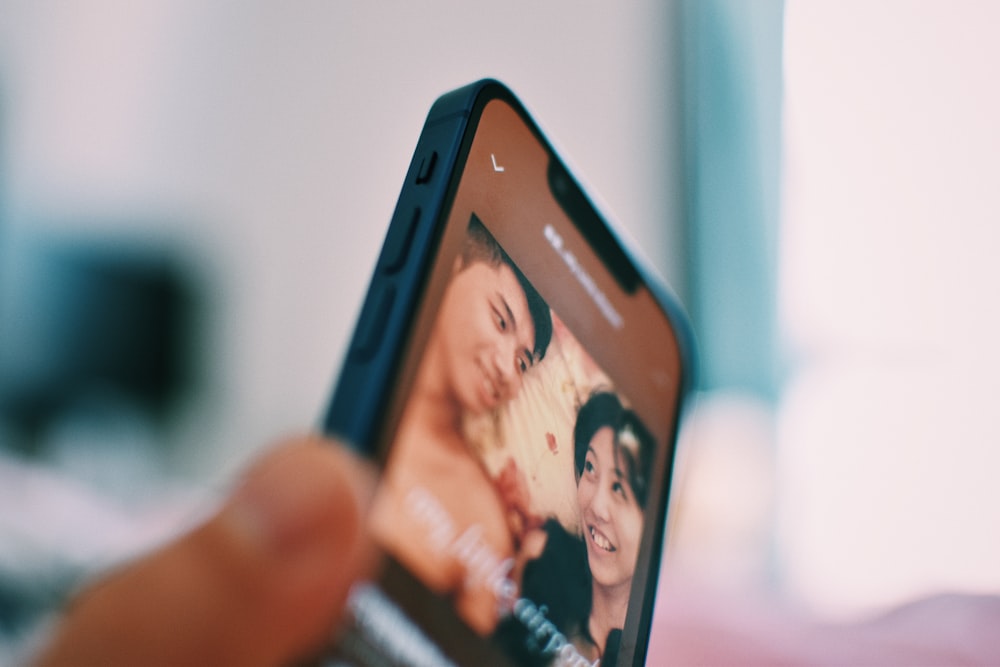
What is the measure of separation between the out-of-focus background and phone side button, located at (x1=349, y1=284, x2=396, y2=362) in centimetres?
84

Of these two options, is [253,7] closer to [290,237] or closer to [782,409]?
[290,237]

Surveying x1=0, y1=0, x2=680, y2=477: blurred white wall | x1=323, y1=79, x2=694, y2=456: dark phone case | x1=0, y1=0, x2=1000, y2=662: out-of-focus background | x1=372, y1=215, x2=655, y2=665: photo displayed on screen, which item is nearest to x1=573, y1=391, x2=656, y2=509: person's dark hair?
x1=372, y1=215, x2=655, y2=665: photo displayed on screen

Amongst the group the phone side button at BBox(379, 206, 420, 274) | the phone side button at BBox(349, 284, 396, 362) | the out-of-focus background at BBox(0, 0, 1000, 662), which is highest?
the out-of-focus background at BBox(0, 0, 1000, 662)

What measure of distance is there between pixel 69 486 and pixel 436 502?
2.89ft

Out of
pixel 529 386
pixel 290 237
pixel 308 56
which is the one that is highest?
pixel 308 56

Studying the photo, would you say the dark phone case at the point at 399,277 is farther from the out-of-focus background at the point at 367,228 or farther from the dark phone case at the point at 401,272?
the out-of-focus background at the point at 367,228

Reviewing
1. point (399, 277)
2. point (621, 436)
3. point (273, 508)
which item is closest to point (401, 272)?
point (399, 277)

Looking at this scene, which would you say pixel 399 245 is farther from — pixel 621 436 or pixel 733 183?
pixel 733 183

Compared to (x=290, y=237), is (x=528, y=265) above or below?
below

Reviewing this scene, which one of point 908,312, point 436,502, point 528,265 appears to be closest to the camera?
point 436,502

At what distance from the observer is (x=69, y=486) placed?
938 mm

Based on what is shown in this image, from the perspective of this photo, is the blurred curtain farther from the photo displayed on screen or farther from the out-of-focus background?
the photo displayed on screen

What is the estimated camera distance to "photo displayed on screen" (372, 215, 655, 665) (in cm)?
25

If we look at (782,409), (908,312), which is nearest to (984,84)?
(908,312)
